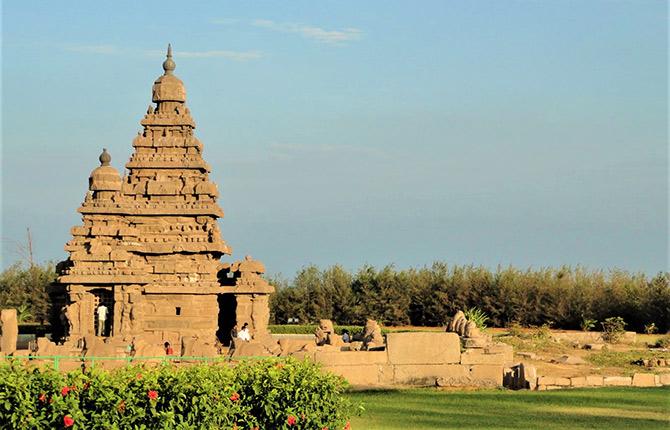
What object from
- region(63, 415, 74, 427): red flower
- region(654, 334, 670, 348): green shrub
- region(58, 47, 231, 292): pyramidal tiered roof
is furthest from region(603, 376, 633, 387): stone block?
region(58, 47, 231, 292): pyramidal tiered roof

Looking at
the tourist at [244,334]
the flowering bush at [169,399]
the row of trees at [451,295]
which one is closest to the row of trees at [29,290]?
the row of trees at [451,295]

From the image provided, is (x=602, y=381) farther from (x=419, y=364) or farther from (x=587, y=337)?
(x=587, y=337)

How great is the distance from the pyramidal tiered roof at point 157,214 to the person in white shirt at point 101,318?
1.00 meters

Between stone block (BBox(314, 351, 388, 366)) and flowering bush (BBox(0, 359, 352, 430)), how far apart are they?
27.4 ft

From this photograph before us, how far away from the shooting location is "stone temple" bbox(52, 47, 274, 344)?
3080 cm

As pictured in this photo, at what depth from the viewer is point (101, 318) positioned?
102 ft

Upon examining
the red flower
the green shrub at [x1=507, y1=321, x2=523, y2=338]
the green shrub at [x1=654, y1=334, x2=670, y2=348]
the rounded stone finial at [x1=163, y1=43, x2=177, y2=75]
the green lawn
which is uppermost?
the rounded stone finial at [x1=163, y1=43, x2=177, y2=75]

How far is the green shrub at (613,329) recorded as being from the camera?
1349 inches

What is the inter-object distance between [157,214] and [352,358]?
12275 mm

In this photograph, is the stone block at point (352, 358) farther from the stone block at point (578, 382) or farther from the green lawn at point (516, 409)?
the stone block at point (578, 382)

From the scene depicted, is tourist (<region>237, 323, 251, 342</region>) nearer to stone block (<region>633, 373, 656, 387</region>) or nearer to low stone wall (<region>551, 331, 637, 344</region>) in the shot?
stone block (<region>633, 373, 656, 387</region>)

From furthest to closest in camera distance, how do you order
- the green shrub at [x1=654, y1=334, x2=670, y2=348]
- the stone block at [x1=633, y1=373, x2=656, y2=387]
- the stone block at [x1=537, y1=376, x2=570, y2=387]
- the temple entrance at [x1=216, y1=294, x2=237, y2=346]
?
the temple entrance at [x1=216, y1=294, x2=237, y2=346] < the green shrub at [x1=654, y1=334, x2=670, y2=348] < the stone block at [x1=633, y1=373, x2=656, y2=387] < the stone block at [x1=537, y1=376, x2=570, y2=387]

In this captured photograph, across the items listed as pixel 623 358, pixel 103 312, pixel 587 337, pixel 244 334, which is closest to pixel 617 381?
pixel 623 358

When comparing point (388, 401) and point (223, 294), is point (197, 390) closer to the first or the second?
point (388, 401)
